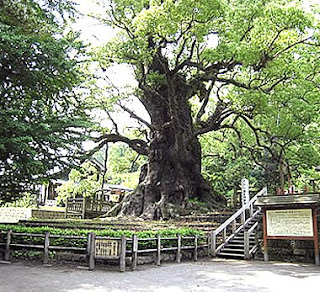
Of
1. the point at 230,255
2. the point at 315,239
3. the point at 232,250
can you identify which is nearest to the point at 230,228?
the point at 232,250

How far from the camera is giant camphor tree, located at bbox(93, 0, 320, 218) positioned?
13.0 meters

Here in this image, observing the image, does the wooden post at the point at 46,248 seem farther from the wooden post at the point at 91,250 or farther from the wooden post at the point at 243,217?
the wooden post at the point at 243,217

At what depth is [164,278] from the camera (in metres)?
7.91

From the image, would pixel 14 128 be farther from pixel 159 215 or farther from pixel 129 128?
pixel 129 128

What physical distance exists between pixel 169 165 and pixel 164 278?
1103 centimetres

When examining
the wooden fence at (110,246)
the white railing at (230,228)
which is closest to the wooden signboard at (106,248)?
the wooden fence at (110,246)

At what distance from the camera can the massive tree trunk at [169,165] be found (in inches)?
696

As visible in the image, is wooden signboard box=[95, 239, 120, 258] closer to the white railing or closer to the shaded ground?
the shaded ground

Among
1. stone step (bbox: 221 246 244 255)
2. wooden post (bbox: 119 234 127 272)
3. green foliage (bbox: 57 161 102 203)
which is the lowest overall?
stone step (bbox: 221 246 244 255)

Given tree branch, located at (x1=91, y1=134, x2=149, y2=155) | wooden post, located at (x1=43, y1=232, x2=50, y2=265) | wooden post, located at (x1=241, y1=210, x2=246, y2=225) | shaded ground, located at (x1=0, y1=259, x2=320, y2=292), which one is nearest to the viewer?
shaded ground, located at (x1=0, y1=259, x2=320, y2=292)

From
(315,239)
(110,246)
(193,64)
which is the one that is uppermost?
(193,64)

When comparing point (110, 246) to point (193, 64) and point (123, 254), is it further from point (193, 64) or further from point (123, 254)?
point (193, 64)

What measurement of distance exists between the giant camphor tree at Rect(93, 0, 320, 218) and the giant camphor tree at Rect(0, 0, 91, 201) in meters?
4.47

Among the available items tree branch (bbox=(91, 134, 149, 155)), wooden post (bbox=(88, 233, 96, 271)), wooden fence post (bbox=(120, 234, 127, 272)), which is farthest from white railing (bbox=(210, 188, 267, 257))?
tree branch (bbox=(91, 134, 149, 155))
